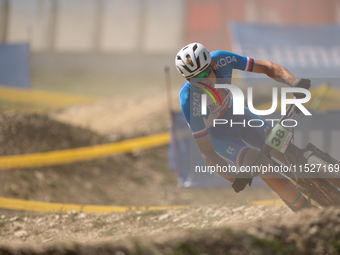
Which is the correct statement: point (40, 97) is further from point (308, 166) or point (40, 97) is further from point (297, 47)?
point (308, 166)

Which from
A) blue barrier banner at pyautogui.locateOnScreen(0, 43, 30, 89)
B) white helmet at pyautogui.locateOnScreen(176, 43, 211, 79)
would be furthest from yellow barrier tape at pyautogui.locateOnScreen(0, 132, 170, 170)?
white helmet at pyautogui.locateOnScreen(176, 43, 211, 79)

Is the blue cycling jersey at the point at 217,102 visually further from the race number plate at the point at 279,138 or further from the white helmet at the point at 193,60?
the race number plate at the point at 279,138

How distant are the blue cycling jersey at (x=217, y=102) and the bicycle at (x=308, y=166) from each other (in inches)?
25.6

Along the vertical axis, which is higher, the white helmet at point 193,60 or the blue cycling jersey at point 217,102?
the white helmet at point 193,60

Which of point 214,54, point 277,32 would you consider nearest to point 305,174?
point 214,54

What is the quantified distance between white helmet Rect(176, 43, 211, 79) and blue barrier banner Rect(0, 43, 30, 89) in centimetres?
942

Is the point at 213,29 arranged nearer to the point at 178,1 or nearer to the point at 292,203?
the point at 178,1

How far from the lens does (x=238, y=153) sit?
170 inches

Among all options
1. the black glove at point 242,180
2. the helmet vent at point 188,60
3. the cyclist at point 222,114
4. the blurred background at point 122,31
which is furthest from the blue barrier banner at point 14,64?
the black glove at point 242,180

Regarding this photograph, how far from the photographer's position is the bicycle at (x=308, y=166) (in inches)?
159

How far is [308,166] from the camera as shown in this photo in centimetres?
408

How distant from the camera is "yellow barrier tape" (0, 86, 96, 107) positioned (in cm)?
1317

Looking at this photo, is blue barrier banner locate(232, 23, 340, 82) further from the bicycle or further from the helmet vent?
the bicycle

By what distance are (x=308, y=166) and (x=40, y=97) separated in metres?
14.9
